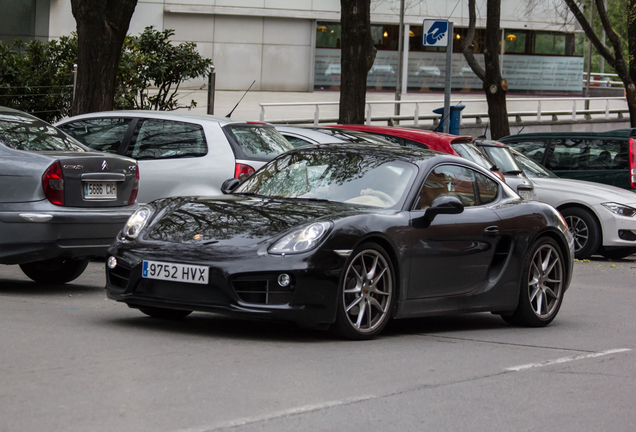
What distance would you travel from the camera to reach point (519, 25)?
46.6 metres

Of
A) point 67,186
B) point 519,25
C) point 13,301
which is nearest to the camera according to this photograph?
point 13,301

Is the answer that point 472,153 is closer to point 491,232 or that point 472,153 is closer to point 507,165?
point 507,165

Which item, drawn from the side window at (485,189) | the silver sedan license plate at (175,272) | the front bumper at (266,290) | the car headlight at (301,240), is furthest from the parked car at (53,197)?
the side window at (485,189)

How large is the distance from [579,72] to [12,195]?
43.7 meters

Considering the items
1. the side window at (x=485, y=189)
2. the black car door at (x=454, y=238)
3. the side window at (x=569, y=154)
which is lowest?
the black car door at (x=454, y=238)

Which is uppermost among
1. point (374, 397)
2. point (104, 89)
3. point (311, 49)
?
point (311, 49)

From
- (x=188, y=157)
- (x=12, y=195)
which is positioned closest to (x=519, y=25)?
(x=188, y=157)

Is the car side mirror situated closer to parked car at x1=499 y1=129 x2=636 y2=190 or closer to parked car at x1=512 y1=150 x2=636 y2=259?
parked car at x1=512 y1=150 x2=636 y2=259

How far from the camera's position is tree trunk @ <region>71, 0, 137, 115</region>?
15.0 meters

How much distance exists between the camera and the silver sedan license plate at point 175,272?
21.0 ft

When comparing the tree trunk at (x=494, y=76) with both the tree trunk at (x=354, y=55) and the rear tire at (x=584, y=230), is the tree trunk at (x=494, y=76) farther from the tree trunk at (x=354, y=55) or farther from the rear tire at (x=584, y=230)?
the rear tire at (x=584, y=230)

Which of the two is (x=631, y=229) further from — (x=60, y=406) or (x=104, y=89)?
(x=60, y=406)

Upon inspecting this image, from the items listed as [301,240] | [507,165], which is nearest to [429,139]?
[507,165]

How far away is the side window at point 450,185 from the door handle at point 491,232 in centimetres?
25
